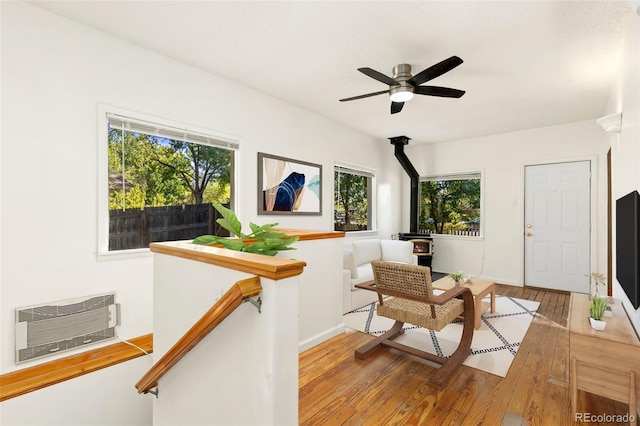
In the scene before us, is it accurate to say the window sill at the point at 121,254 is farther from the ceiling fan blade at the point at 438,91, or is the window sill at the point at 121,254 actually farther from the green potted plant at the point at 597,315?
the green potted plant at the point at 597,315

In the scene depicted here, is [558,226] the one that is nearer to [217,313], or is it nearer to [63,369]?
[217,313]

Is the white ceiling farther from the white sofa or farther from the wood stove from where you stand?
the wood stove

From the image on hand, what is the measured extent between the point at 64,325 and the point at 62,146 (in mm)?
1383

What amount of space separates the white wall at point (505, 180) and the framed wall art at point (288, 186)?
3007 millimetres

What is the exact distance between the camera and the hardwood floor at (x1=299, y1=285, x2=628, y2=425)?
196cm

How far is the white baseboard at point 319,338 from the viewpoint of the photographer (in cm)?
278

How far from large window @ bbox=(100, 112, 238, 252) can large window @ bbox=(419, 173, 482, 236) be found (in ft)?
14.5

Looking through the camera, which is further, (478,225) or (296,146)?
(478,225)

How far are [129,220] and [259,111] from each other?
1.93 metres

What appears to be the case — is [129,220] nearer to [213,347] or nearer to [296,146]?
[213,347]

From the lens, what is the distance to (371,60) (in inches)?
116

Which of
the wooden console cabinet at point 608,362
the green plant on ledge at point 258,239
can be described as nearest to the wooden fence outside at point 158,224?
the green plant on ledge at point 258,239

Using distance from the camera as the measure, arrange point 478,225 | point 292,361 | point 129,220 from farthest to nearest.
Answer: point 478,225 → point 129,220 → point 292,361

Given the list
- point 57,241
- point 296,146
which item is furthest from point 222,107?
point 57,241
